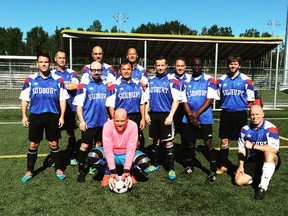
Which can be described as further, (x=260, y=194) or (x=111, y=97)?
(x=111, y=97)

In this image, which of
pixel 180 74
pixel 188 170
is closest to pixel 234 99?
pixel 180 74

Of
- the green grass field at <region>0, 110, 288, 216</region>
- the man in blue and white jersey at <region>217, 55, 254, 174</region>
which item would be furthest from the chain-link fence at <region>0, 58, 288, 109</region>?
the green grass field at <region>0, 110, 288, 216</region>

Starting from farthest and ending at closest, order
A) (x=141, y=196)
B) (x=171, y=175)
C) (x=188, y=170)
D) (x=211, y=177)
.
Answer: (x=188, y=170)
(x=171, y=175)
(x=211, y=177)
(x=141, y=196)

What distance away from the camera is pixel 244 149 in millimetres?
4551

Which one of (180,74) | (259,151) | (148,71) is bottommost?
(259,151)

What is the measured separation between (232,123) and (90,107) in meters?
2.50

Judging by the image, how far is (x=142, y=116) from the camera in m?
4.99

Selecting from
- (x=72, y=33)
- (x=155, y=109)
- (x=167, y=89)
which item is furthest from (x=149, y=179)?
(x=72, y=33)

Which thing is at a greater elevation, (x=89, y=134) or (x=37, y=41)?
(x=37, y=41)

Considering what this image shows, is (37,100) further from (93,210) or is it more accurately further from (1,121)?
(1,121)

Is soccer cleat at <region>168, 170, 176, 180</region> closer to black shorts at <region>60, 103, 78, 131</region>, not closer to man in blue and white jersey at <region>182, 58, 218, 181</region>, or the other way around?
man in blue and white jersey at <region>182, 58, 218, 181</region>

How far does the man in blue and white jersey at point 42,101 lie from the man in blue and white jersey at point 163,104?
1.50m

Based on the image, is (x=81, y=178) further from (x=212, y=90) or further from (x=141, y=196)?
(x=212, y=90)

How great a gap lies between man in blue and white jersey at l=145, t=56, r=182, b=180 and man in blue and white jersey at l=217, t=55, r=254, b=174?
86 cm
